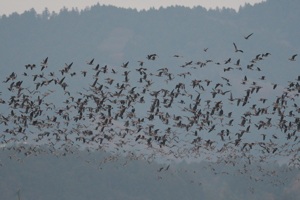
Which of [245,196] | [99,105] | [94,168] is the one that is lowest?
[245,196]

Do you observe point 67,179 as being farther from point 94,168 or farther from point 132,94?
point 132,94

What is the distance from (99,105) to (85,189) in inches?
3350

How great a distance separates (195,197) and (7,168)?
4247 cm

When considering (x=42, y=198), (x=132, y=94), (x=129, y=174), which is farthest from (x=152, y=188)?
(x=132, y=94)

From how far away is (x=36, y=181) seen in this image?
107 m

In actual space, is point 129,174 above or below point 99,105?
below

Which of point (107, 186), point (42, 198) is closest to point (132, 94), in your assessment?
point (42, 198)

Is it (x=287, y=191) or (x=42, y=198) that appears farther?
(x=287, y=191)

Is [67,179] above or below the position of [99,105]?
below

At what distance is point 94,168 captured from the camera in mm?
116375

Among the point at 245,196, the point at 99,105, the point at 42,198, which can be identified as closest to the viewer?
the point at 99,105

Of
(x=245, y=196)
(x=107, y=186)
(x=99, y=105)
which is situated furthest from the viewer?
(x=245, y=196)

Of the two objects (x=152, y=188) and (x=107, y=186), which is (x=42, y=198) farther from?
(x=152, y=188)

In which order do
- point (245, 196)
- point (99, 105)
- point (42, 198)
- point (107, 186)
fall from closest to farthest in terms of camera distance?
point (99, 105)
point (42, 198)
point (107, 186)
point (245, 196)
